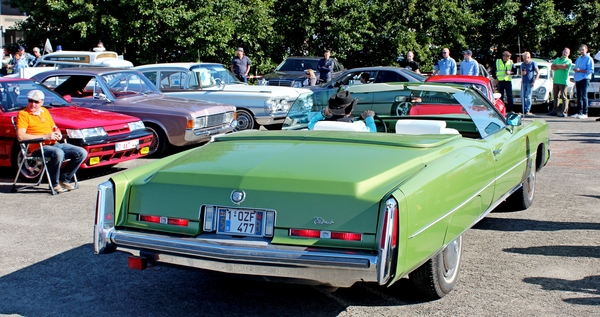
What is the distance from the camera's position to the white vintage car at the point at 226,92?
47.0 feet

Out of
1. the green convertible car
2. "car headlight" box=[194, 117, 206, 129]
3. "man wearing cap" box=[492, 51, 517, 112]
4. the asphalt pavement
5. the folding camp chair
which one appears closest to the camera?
the green convertible car

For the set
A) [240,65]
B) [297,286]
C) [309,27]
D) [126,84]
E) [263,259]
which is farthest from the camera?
[309,27]

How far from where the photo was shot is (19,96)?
1024 centimetres

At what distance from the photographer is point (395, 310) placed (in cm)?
460

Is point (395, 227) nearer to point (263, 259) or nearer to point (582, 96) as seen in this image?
point (263, 259)

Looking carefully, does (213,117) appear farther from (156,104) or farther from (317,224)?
(317,224)

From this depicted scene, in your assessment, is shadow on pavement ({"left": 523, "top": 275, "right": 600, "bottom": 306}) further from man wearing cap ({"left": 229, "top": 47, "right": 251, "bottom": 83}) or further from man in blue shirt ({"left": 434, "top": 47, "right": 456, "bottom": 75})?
man wearing cap ({"left": 229, "top": 47, "right": 251, "bottom": 83})

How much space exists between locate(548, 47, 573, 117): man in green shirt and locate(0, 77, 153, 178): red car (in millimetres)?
12178

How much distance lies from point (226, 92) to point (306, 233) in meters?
10.8

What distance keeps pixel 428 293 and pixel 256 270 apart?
1.31 metres

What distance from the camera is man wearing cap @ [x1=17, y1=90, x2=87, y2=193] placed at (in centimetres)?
877

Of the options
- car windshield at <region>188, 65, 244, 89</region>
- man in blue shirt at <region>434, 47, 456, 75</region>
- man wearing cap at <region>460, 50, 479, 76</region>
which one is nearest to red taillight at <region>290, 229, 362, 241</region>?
car windshield at <region>188, 65, 244, 89</region>

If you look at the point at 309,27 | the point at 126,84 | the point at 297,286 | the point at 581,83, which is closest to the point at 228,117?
the point at 126,84

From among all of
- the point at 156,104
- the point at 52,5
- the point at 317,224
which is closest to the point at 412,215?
the point at 317,224
